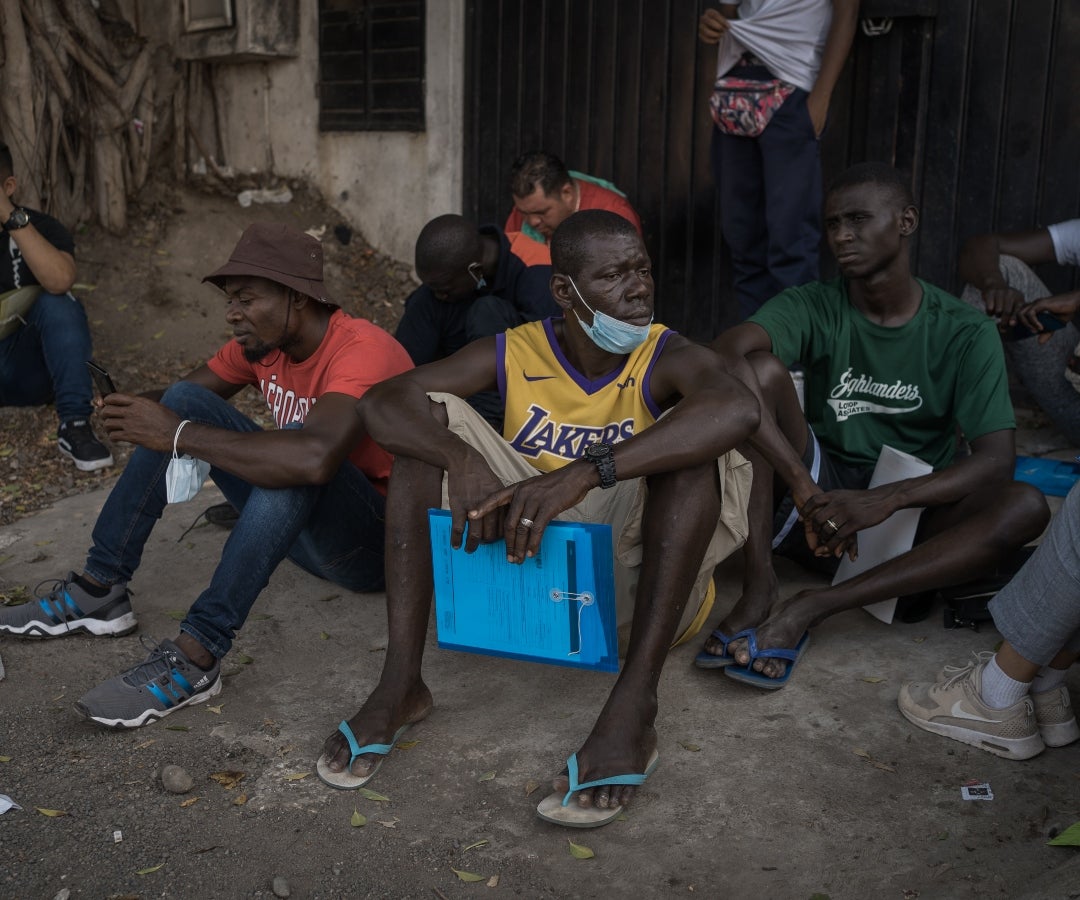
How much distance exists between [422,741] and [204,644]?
66 centimetres

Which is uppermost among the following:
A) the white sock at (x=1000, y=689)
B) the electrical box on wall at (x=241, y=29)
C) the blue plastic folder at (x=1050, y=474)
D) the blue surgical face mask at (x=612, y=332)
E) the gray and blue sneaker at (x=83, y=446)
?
the electrical box on wall at (x=241, y=29)

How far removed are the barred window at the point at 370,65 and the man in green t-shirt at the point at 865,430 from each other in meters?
3.96

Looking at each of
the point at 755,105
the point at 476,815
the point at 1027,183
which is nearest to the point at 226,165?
the point at 755,105

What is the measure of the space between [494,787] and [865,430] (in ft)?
5.57

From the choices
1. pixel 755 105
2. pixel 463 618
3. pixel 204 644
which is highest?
pixel 755 105

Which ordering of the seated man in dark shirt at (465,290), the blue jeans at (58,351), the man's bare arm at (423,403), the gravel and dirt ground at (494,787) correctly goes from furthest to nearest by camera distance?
the blue jeans at (58,351), the seated man in dark shirt at (465,290), the man's bare arm at (423,403), the gravel and dirt ground at (494,787)

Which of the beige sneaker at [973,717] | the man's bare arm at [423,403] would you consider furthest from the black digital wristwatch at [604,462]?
the beige sneaker at [973,717]

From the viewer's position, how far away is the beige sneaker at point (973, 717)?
2.76m

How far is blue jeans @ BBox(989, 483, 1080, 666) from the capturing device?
2582mm

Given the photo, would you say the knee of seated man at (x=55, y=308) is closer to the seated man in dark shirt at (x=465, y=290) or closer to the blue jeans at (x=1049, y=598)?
the seated man in dark shirt at (x=465, y=290)

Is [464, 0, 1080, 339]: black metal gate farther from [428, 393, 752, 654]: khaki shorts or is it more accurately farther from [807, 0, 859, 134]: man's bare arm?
[428, 393, 752, 654]: khaki shorts

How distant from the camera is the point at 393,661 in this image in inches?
115

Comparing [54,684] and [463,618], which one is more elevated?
[463,618]

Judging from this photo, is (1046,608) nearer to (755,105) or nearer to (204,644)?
(204,644)
